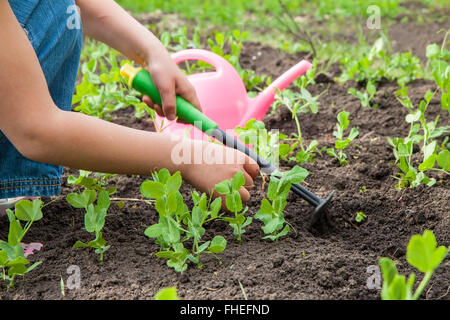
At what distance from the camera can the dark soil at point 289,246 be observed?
114 centimetres

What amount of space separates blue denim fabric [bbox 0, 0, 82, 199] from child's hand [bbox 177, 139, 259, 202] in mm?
476

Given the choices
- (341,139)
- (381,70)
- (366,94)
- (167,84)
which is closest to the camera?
(167,84)

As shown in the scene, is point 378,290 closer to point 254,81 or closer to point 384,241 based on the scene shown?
point 384,241

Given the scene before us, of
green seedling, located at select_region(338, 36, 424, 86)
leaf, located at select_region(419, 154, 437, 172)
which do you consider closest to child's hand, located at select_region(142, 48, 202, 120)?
leaf, located at select_region(419, 154, 437, 172)

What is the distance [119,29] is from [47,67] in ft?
1.01

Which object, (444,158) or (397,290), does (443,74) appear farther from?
(397,290)

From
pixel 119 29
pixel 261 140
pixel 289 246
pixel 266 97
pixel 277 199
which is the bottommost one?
pixel 289 246

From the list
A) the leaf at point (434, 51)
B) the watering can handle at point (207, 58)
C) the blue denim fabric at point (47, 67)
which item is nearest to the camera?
the blue denim fabric at point (47, 67)

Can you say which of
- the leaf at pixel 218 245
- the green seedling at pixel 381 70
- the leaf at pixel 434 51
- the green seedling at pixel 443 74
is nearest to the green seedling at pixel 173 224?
the leaf at pixel 218 245

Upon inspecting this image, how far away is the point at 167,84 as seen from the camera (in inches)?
63.7

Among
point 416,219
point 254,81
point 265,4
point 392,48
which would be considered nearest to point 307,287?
point 416,219

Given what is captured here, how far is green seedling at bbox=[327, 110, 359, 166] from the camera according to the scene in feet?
5.65

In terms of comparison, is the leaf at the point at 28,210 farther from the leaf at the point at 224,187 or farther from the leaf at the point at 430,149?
the leaf at the point at 430,149

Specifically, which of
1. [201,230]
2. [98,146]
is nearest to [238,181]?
[201,230]
